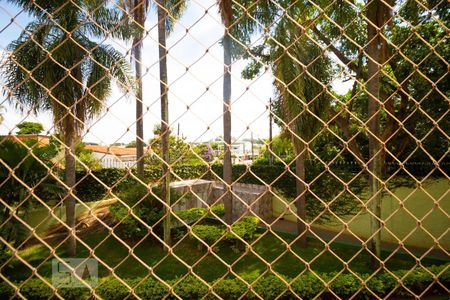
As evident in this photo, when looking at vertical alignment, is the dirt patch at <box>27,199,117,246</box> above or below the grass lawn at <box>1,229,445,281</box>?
above

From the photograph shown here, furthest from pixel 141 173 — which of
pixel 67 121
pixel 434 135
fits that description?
pixel 434 135

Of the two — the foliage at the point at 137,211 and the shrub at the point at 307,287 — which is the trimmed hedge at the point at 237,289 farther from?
the foliage at the point at 137,211

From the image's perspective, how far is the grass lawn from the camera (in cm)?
721

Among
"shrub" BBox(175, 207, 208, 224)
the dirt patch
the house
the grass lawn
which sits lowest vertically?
the grass lawn

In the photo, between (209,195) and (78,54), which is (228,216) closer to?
(209,195)

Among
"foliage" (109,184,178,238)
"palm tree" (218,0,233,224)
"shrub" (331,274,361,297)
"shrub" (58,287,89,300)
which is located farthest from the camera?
"foliage" (109,184,178,238)

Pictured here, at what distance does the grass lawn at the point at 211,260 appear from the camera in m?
7.21

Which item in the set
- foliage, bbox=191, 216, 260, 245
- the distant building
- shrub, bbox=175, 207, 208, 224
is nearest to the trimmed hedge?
foliage, bbox=191, 216, 260, 245

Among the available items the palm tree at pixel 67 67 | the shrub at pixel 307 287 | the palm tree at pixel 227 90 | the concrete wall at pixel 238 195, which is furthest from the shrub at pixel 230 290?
the concrete wall at pixel 238 195

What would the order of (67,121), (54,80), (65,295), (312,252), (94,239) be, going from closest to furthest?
(65,295), (54,80), (67,121), (312,252), (94,239)

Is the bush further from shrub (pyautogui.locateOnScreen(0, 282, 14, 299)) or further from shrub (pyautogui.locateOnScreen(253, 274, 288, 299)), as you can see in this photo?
shrub (pyautogui.locateOnScreen(0, 282, 14, 299))

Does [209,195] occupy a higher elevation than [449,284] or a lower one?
higher

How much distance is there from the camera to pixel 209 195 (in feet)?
45.5

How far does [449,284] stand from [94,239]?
9758mm
